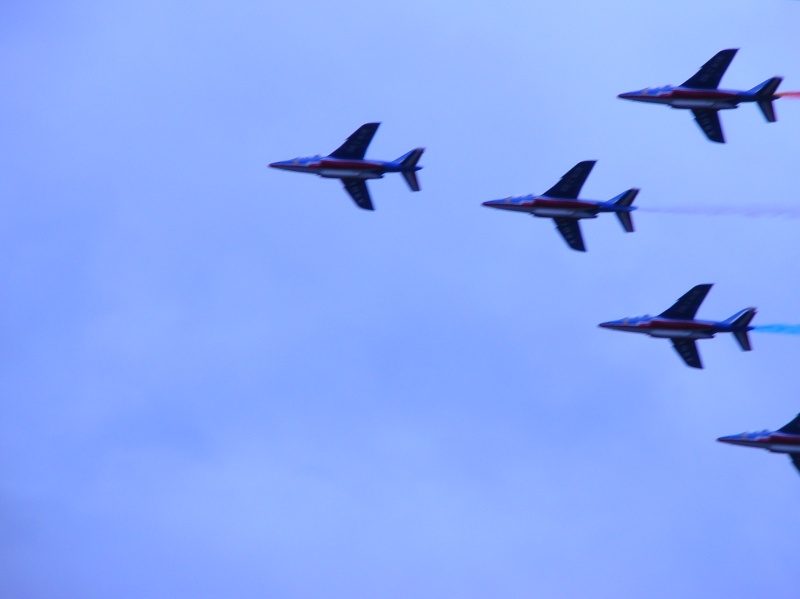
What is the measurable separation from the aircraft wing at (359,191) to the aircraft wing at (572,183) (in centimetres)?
1416

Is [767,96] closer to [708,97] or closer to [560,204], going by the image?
[708,97]

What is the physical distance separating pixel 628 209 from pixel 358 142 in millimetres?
Result: 21411

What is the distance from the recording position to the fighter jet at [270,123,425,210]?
10662cm

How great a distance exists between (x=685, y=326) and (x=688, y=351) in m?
2.55

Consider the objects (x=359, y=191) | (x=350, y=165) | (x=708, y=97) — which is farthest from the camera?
(x=359, y=191)

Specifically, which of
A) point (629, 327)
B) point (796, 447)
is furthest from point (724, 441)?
point (629, 327)

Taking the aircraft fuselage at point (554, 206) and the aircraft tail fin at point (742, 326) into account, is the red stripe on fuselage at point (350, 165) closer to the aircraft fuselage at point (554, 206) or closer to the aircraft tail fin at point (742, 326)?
the aircraft fuselage at point (554, 206)

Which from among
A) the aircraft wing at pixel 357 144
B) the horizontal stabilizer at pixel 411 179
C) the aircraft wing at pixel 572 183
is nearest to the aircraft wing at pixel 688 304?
the aircraft wing at pixel 572 183

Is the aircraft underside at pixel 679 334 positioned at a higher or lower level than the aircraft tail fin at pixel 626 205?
lower

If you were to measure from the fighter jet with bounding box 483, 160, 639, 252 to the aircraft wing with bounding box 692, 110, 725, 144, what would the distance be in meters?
7.60

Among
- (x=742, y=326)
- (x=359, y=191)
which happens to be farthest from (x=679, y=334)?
(x=359, y=191)

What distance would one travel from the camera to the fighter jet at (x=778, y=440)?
4013 inches

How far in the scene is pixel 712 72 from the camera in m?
105

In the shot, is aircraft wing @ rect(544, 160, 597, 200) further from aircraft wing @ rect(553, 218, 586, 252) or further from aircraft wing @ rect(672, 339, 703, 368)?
aircraft wing @ rect(672, 339, 703, 368)
